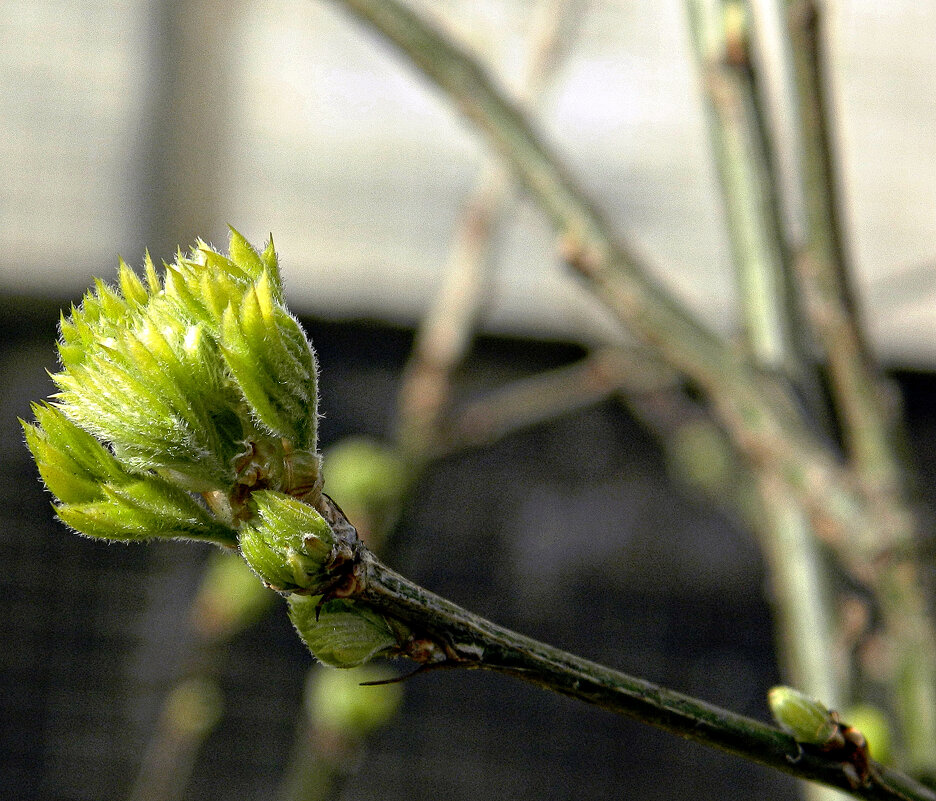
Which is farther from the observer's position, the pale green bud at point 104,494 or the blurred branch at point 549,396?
the blurred branch at point 549,396

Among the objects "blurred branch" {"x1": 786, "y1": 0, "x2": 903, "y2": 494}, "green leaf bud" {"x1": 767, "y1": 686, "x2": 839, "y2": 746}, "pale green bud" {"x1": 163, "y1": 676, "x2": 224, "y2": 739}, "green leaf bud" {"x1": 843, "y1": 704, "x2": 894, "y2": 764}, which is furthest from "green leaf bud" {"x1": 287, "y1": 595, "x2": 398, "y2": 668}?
"pale green bud" {"x1": 163, "y1": 676, "x2": 224, "y2": 739}

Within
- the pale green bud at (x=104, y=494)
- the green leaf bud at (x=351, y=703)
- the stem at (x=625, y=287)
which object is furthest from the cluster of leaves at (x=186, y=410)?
the green leaf bud at (x=351, y=703)

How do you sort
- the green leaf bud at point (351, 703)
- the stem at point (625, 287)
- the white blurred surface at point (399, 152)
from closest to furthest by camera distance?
the stem at point (625, 287)
the green leaf bud at point (351, 703)
the white blurred surface at point (399, 152)

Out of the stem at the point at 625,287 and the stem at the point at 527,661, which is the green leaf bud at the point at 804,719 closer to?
the stem at the point at 527,661

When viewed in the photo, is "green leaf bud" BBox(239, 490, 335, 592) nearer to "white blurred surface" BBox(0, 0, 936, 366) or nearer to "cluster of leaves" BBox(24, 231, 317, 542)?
"cluster of leaves" BBox(24, 231, 317, 542)

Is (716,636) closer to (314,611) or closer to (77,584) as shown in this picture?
(77,584)

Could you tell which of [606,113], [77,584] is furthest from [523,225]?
[77,584]

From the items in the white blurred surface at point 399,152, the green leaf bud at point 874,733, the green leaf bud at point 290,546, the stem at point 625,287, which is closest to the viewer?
the green leaf bud at point 290,546

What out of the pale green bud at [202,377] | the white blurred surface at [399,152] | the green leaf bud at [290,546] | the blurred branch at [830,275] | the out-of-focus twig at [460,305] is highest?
the white blurred surface at [399,152]
